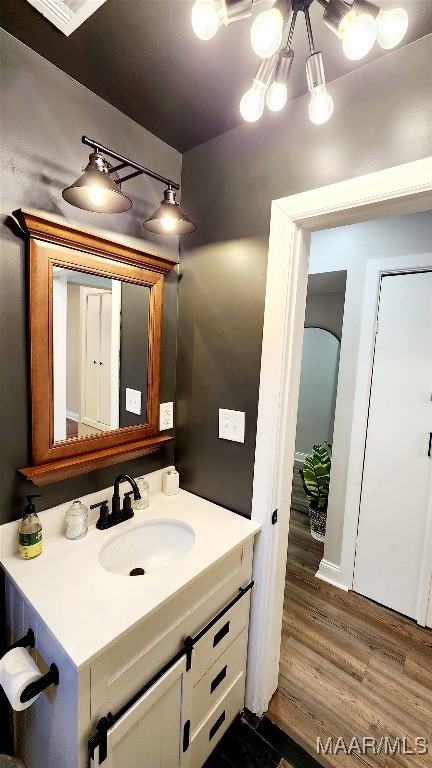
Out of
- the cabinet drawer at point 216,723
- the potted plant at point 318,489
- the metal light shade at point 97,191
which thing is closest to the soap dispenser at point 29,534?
the cabinet drawer at point 216,723

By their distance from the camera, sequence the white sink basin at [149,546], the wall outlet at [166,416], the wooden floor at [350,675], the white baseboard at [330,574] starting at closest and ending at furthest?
the white sink basin at [149,546] < the wooden floor at [350,675] < the wall outlet at [166,416] < the white baseboard at [330,574]

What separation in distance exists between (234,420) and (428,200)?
1.02 metres

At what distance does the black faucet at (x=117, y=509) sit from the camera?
4.07ft

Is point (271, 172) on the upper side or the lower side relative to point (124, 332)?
upper

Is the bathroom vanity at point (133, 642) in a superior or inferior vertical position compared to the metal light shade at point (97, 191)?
inferior

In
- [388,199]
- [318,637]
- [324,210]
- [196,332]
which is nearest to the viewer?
[388,199]

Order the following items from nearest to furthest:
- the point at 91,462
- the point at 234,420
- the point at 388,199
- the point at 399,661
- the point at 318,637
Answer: the point at 388,199 < the point at 91,462 < the point at 234,420 < the point at 399,661 < the point at 318,637

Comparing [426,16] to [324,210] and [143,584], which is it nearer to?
[324,210]

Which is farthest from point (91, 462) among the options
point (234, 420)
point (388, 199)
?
point (388, 199)

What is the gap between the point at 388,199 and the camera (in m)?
0.97

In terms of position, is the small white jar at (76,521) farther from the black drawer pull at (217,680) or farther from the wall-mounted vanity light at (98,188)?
the wall-mounted vanity light at (98,188)

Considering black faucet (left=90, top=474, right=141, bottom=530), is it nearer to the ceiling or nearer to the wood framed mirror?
the wood framed mirror

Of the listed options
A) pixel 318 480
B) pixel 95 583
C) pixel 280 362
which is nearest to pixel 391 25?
pixel 280 362

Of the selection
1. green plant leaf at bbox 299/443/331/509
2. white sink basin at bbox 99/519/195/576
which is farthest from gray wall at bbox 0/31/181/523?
green plant leaf at bbox 299/443/331/509
